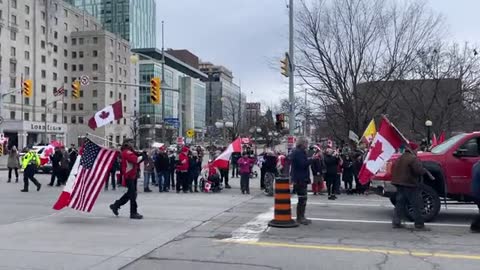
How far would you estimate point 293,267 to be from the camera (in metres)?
7.14

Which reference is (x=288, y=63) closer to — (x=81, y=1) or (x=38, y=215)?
(x=38, y=215)

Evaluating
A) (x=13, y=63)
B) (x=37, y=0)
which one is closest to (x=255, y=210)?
(x=13, y=63)

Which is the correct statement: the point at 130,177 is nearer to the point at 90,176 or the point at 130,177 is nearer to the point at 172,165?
the point at 90,176

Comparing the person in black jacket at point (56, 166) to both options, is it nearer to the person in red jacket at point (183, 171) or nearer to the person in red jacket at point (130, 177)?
the person in red jacket at point (183, 171)

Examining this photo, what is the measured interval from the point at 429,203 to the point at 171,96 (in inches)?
4900

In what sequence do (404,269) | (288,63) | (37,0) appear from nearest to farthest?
(404,269), (288,63), (37,0)

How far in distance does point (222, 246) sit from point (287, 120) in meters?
15.9

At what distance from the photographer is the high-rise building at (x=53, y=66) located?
280ft

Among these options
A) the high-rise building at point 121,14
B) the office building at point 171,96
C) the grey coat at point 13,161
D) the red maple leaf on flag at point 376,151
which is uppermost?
the high-rise building at point 121,14

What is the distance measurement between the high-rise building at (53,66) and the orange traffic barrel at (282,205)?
75539 millimetres

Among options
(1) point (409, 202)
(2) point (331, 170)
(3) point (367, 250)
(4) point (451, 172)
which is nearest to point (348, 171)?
(2) point (331, 170)

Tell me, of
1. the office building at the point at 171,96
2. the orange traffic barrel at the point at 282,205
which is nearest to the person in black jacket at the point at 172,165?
the orange traffic barrel at the point at 282,205

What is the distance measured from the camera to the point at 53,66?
102 meters

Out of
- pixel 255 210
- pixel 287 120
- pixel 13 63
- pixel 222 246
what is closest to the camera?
pixel 222 246
